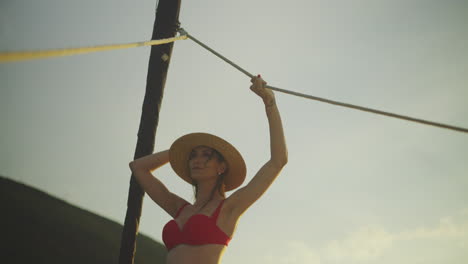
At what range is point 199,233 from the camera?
2.32 meters

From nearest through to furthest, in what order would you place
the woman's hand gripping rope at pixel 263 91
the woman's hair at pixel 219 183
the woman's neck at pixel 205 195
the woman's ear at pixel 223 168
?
the woman's hand gripping rope at pixel 263 91
the woman's neck at pixel 205 195
the woman's hair at pixel 219 183
the woman's ear at pixel 223 168

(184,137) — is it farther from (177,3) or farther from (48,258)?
(48,258)

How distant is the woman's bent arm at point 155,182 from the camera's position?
3.01 m

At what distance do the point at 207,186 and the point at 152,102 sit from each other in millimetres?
1229

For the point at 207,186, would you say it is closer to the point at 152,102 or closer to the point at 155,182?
the point at 155,182

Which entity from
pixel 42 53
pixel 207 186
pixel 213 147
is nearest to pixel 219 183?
pixel 207 186

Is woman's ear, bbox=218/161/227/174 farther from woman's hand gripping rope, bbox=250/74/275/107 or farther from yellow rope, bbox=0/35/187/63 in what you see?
yellow rope, bbox=0/35/187/63

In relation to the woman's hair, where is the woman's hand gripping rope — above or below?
above

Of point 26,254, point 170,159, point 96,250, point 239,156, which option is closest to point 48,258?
point 26,254

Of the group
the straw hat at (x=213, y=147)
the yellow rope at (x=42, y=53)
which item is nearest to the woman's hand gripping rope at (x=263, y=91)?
the straw hat at (x=213, y=147)

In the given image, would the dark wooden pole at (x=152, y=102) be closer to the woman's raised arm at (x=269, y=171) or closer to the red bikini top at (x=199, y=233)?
the red bikini top at (x=199, y=233)

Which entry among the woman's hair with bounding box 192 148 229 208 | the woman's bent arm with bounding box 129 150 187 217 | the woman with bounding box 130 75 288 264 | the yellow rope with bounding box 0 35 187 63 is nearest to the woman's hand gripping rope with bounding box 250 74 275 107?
the woman with bounding box 130 75 288 264

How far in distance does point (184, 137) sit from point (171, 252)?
122cm

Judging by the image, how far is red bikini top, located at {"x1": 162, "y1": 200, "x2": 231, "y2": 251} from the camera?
2.30 meters
